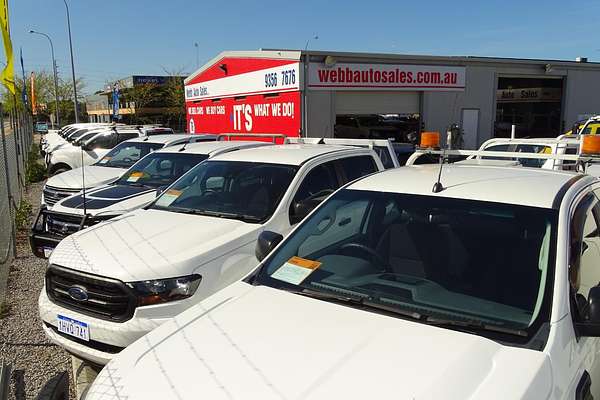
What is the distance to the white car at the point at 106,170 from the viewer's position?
8328 mm

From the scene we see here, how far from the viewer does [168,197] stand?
17.4ft

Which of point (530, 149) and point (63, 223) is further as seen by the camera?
point (530, 149)

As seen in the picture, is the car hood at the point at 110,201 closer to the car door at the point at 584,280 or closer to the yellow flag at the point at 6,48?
the yellow flag at the point at 6,48

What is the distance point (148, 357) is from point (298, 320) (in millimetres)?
699

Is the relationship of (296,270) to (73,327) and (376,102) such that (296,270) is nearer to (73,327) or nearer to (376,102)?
(73,327)

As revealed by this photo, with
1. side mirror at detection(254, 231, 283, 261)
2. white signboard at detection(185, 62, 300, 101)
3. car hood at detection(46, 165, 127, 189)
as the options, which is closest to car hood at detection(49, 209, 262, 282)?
side mirror at detection(254, 231, 283, 261)

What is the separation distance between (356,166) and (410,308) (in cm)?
331

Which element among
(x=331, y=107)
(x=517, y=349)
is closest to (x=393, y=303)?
(x=517, y=349)

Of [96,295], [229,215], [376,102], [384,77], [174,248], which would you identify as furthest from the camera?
[376,102]

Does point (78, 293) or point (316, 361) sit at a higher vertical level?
point (316, 361)

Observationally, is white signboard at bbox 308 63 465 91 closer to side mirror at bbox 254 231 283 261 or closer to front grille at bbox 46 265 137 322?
front grille at bbox 46 265 137 322

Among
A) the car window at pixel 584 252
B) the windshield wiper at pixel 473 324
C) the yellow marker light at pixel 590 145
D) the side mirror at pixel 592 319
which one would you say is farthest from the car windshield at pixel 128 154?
the side mirror at pixel 592 319

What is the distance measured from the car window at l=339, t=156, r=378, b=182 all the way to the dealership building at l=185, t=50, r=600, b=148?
952 centimetres

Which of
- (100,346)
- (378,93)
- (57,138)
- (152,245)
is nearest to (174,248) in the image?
(152,245)
